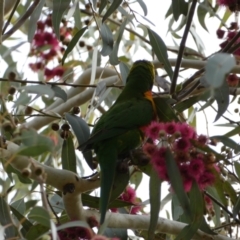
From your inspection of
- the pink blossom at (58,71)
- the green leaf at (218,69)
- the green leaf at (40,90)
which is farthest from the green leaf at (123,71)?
the green leaf at (218,69)

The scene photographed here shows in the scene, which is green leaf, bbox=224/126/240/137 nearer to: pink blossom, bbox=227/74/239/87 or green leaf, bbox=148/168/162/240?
pink blossom, bbox=227/74/239/87

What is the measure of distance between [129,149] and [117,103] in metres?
0.21

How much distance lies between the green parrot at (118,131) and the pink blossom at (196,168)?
258 mm

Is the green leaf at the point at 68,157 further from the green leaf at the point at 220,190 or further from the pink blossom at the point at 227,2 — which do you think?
the pink blossom at the point at 227,2

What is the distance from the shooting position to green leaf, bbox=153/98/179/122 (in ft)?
6.23

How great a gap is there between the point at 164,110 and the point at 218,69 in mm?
703

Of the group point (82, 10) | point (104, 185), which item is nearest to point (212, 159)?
point (104, 185)

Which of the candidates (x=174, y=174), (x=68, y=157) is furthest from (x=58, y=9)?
(x=174, y=174)

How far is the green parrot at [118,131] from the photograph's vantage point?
1.85 m

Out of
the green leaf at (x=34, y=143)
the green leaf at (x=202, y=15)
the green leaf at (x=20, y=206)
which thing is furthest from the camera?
the green leaf at (x=202, y=15)

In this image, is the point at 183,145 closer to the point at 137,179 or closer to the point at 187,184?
the point at 187,184

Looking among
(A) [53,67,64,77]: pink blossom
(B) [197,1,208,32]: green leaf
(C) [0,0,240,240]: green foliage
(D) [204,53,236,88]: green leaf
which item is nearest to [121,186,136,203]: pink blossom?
(C) [0,0,240,240]: green foliage

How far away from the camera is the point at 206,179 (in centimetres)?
169

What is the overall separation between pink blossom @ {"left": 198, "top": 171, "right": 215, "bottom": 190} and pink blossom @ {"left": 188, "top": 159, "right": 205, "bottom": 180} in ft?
0.11
